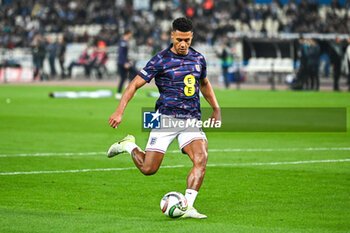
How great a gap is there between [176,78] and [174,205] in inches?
61.8

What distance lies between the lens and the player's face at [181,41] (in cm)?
883

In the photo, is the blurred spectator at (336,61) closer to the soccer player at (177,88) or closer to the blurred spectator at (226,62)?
the blurred spectator at (226,62)

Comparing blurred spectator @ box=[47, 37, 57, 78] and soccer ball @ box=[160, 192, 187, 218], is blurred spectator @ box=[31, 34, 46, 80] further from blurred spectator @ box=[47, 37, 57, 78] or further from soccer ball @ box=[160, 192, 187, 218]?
soccer ball @ box=[160, 192, 187, 218]

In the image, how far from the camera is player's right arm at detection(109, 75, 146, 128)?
28.0ft

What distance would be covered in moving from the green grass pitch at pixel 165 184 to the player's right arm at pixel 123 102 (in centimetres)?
109

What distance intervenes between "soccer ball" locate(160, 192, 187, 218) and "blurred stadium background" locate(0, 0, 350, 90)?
28.9 m

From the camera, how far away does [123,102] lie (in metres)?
8.77

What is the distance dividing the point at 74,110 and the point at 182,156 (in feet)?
38.5

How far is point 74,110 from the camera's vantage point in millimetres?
25609

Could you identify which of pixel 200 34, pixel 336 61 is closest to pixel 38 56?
pixel 200 34

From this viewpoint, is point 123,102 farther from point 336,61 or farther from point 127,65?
point 336,61
